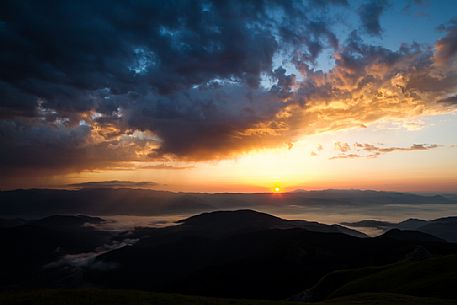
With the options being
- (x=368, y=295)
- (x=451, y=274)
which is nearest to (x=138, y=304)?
(x=368, y=295)

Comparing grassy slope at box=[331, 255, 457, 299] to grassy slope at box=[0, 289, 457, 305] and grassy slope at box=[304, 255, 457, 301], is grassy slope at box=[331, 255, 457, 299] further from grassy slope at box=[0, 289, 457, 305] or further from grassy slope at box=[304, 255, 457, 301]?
grassy slope at box=[0, 289, 457, 305]

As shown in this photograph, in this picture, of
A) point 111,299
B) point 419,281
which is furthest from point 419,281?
point 111,299

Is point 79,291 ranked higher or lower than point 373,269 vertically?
higher

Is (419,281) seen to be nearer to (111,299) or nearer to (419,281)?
(419,281)

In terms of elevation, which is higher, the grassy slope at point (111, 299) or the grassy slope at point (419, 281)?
the grassy slope at point (111, 299)

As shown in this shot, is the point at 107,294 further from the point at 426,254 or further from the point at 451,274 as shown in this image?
the point at 426,254

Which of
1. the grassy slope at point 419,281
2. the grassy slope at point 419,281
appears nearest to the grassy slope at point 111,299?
the grassy slope at point 419,281

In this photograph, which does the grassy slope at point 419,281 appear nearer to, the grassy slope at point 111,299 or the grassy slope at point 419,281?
the grassy slope at point 419,281

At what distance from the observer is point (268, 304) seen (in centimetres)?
3650

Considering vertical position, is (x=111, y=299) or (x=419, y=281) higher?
(x=111, y=299)

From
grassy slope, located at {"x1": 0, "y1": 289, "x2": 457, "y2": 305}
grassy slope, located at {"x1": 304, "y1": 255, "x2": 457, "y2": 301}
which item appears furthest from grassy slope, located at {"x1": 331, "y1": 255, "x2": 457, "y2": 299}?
grassy slope, located at {"x1": 0, "y1": 289, "x2": 457, "y2": 305}

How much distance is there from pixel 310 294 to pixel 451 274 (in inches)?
1735

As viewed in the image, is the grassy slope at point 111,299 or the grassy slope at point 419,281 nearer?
the grassy slope at point 111,299

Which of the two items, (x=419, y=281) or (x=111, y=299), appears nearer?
(x=111, y=299)
